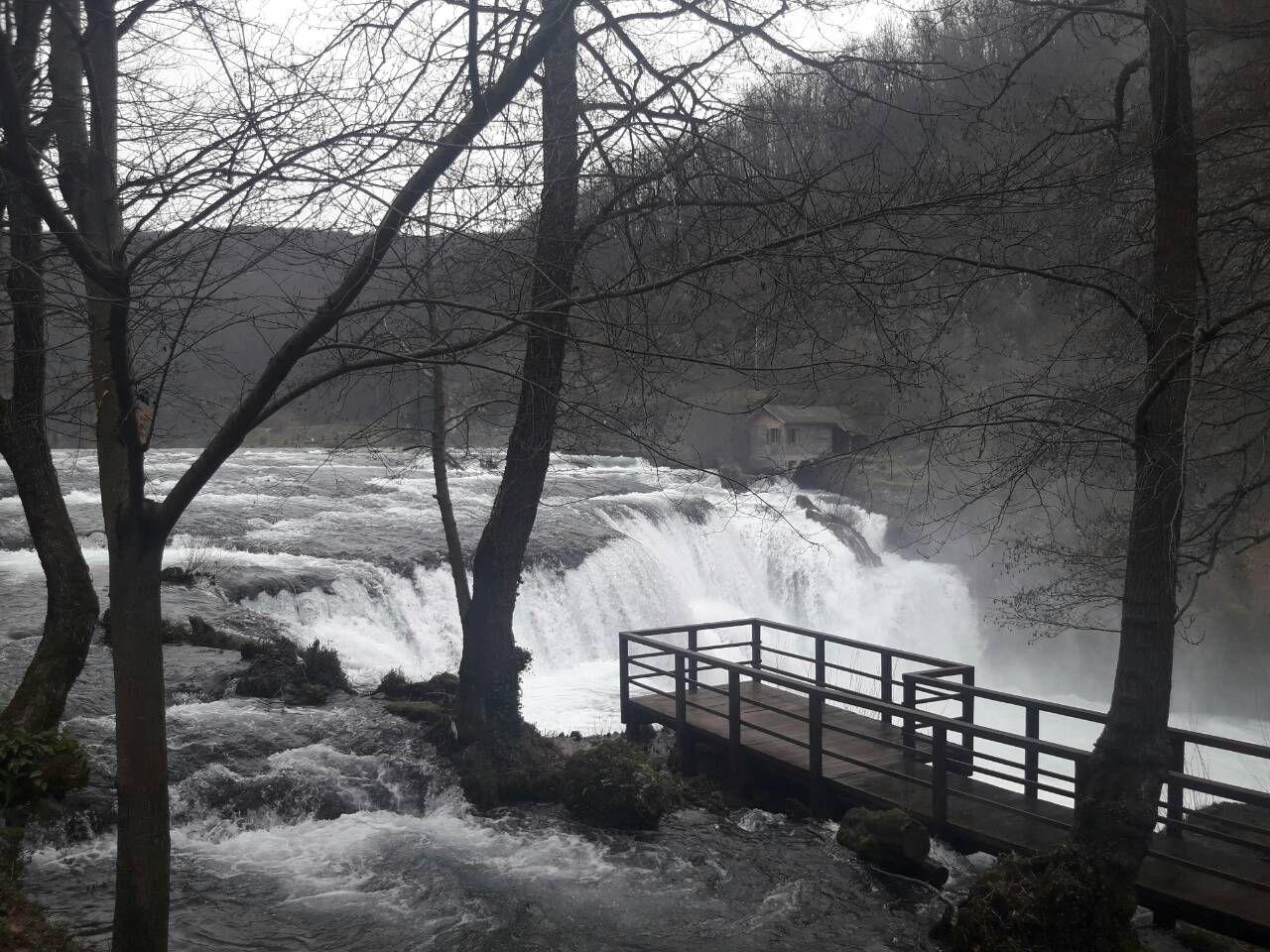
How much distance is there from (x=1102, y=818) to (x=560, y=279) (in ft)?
→ 15.1

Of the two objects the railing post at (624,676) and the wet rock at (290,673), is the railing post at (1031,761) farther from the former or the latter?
the wet rock at (290,673)

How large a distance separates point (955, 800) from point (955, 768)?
1.96ft

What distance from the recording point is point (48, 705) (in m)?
7.32

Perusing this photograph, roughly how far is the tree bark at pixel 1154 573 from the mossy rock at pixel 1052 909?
191 millimetres

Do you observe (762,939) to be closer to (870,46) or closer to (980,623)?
(870,46)

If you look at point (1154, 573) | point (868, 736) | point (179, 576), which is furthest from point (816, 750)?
point (179, 576)

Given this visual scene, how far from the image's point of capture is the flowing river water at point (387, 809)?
693cm

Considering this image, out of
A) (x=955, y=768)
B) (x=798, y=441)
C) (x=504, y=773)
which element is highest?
(x=798, y=441)

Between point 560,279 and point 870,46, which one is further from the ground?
point 870,46

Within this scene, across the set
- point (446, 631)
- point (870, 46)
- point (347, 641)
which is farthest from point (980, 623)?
point (870, 46)

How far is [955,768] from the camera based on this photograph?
325 inches

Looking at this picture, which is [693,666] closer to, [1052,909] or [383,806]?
[383,806]

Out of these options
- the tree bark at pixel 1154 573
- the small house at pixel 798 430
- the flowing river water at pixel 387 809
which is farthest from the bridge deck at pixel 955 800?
the small house at pixel 798 430

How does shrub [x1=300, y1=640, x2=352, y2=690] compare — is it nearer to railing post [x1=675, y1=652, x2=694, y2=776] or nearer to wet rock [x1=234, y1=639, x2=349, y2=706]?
wet rock [x1=234, y1=639, x2=349, y2=706]
